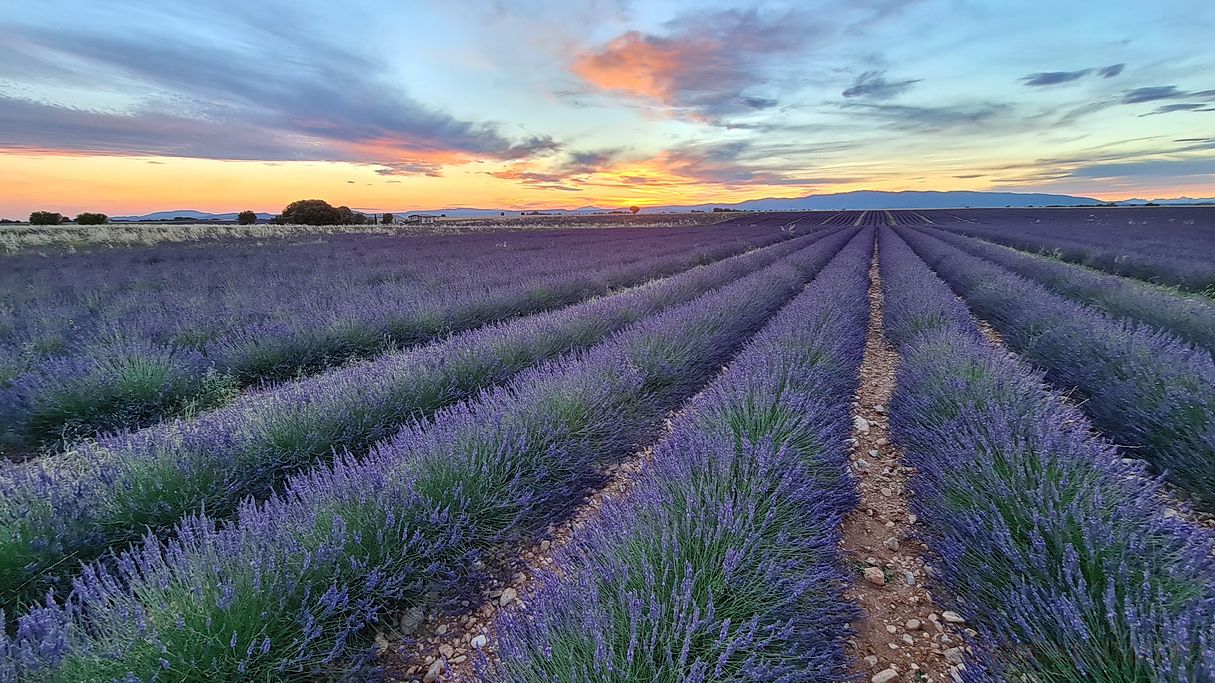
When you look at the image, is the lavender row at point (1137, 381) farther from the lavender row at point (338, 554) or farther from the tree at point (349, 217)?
the tree at point (349, 217)

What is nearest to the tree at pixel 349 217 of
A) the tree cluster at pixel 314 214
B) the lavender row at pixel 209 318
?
the tree cluster at pixel 314 214

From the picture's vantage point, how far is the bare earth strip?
1.87 metres

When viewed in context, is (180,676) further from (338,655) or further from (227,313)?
(227,313)

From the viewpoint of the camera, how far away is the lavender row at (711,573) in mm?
1430

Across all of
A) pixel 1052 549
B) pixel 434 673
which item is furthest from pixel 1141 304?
pixel 434 673

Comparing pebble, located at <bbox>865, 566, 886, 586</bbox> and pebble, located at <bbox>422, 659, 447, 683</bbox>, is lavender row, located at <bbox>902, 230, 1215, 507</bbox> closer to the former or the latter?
pebble, located at <bbox>865, 566, 886, 586</bbox>

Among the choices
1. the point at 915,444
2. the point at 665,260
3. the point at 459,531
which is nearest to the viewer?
the point at 459,531

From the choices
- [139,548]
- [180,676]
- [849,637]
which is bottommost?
[849,637]

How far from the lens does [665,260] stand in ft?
47.3

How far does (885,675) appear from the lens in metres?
1.78

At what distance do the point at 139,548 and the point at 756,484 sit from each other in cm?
294

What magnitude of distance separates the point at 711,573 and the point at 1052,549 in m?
1.42

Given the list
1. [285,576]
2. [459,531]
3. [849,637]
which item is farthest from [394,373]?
[849,637]

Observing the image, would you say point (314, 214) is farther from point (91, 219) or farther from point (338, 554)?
point (338, 554)
